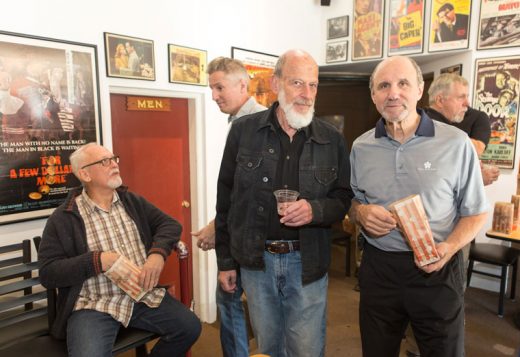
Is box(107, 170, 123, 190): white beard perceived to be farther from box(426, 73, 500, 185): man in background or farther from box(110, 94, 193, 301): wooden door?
box(426, 73, 500, 185): man in background

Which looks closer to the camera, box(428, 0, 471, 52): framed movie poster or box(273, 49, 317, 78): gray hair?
box(273, 49, 317, 78): gray hair

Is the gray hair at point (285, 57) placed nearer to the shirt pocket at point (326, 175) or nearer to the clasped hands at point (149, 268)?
the shirt pocket at point (326, 175)

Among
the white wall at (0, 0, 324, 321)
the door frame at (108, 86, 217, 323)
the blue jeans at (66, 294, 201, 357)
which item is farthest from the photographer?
the door frame at (108, 86, 217, 323)

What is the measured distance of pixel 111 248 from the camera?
7.08ft

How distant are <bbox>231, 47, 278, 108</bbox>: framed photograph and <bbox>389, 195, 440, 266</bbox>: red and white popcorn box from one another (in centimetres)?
259

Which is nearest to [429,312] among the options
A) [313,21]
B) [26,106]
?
[26,106]

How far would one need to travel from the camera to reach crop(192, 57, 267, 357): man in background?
2.09 meters

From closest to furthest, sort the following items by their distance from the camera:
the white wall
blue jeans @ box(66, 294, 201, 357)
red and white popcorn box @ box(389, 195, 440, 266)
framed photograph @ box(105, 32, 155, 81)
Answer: red and white popcorn box @ box(389, 195, 440, 266) < blue jeans @ box(66, 294, 201, 357) < the white wall < framed photograph @ box(105, 32, 155, 81)

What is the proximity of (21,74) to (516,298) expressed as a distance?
4.88 metres

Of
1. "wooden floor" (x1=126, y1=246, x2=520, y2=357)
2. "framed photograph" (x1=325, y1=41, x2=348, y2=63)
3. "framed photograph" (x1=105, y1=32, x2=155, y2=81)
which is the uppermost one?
"framed photograph" (x1=325, y1=41, x2=348, y2=63)

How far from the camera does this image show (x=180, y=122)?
3.51 m

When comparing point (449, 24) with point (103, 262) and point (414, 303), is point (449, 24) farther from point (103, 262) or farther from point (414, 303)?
point (103, 262)

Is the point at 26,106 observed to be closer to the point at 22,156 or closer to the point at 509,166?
the point at 22,156

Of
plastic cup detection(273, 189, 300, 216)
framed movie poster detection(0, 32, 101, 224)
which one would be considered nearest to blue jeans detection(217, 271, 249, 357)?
plastic cup detection(273, 189, 300, 216)
